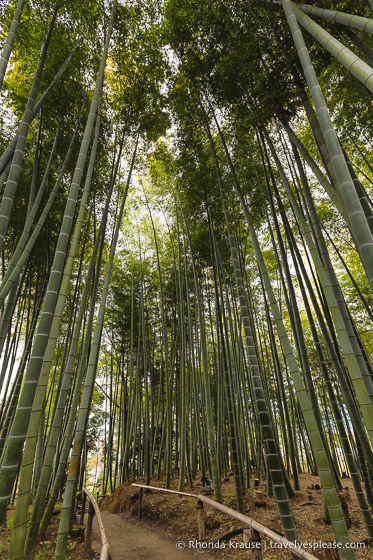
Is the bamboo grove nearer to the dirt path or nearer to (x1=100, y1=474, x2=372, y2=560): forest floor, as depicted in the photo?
(x1=100, y1=474, x2=372, y2=560): forest floor

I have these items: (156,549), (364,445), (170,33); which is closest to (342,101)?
(170,33)

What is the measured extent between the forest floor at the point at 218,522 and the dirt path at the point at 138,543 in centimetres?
1

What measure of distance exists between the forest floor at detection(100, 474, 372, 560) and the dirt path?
0.6 inches

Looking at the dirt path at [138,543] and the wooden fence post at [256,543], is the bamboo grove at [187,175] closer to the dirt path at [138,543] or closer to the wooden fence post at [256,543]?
the wooden fence post at [256,543]

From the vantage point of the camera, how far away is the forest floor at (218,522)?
8.80ft

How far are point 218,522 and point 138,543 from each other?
103 centimetres

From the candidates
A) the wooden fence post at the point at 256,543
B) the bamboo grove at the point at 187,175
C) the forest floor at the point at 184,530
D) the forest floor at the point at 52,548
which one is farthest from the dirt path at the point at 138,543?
the wooden fence post at the point at 256,543

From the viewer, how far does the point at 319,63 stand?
2797 millimetres

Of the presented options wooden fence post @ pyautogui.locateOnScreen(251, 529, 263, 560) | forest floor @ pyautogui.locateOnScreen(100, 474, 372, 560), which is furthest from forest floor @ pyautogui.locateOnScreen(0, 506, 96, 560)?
wooden fence post @ pyautogui.locateOnScreen(251, 529, 263, 560)

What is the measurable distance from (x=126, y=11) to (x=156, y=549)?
6.40 m

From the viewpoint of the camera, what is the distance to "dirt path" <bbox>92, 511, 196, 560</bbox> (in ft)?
9.86

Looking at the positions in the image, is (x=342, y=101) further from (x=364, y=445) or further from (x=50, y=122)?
(x=364, y=445)

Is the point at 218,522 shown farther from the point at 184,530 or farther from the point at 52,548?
the point at 52,548

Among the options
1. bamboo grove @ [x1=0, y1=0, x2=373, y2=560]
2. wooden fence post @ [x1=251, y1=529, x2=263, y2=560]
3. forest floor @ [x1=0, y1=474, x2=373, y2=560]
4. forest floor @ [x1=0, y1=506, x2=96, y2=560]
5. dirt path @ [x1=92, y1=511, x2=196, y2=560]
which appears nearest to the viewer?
bamboo grove @ [x1=0, y1=0, x2=373, y2=560]
